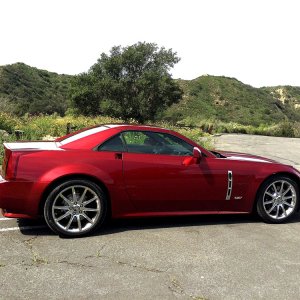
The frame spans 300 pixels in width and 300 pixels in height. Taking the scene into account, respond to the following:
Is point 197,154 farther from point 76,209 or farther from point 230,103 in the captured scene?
point 230,103

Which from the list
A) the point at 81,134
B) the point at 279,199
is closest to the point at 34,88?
the point at 81,134

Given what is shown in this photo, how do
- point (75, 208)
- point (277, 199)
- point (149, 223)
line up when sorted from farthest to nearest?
1. point (277, 199)
2. point (149, 223)
3. point (75, 208)

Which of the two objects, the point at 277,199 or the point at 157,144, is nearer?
the point at 157,144

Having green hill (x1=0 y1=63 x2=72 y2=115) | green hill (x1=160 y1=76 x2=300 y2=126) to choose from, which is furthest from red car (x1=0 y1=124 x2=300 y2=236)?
green hill (x1=160 y1=76 x2=300 y2=126)

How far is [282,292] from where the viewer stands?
3699 millimetres

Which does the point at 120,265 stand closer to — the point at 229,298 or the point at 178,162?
the point at 229,298

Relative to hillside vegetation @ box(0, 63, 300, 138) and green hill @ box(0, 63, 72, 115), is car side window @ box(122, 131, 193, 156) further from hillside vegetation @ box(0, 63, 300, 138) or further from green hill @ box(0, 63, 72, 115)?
green hill @ box(0, 63, 72, 115)

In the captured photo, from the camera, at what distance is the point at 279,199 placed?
5.86 meters

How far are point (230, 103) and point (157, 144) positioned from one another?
235 ft

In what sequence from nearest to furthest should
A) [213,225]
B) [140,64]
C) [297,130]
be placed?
1. [213,225]
2. [297,130]
3. [140,64]

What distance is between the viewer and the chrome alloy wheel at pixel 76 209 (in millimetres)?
4777

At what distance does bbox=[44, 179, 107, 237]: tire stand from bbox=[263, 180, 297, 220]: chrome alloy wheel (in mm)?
2368

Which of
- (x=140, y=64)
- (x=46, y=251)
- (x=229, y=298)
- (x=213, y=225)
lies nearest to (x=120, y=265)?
(x=46, y=251)

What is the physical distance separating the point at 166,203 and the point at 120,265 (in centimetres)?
132
